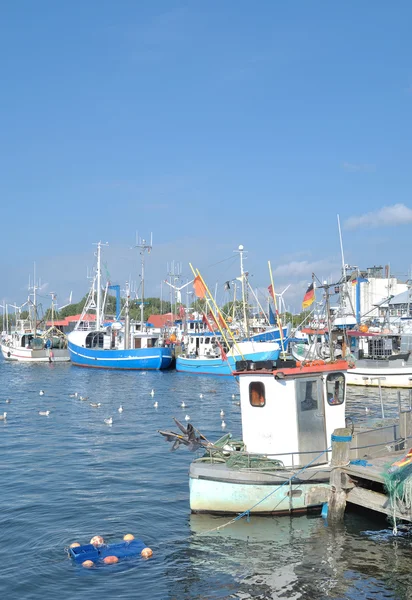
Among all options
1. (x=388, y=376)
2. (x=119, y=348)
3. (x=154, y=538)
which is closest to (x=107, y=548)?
(x=154, y=538)

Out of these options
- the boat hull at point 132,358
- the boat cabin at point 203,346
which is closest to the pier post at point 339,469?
the boat cabin at point 203,346

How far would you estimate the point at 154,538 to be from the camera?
51.8 feet

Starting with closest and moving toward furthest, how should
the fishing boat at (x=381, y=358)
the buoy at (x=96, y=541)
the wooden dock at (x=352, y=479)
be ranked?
the buoy at (x=96, y=541)
the wooden dock at (x=352, y=479)
the fishing boat at (x=381, y=358)

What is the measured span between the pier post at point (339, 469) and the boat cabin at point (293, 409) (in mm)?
819

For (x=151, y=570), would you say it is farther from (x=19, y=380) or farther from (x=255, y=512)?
(x=19, y=380)

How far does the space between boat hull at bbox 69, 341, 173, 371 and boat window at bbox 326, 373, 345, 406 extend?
5215 centimetres

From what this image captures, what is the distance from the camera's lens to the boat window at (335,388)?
680 inches

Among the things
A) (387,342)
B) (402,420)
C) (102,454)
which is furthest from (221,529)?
(387,342)

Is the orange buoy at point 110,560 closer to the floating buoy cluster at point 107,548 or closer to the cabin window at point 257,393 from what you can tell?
Answer: the floating buoy cluster at point 107,548

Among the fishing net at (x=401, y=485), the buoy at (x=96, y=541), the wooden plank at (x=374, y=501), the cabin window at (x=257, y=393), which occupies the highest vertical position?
the cabin window at (x=257, y=393)

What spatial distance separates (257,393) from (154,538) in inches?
172

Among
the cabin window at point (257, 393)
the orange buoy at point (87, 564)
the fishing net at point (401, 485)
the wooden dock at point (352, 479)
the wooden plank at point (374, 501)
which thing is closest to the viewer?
the fishing net at point (401, 485)

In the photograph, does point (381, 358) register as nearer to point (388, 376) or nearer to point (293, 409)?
point (388, 376)

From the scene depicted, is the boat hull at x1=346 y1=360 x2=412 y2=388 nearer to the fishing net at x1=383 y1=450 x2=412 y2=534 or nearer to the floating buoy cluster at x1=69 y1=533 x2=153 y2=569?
the fishing net at x1=383 y1=450 x2=412 y2=534
